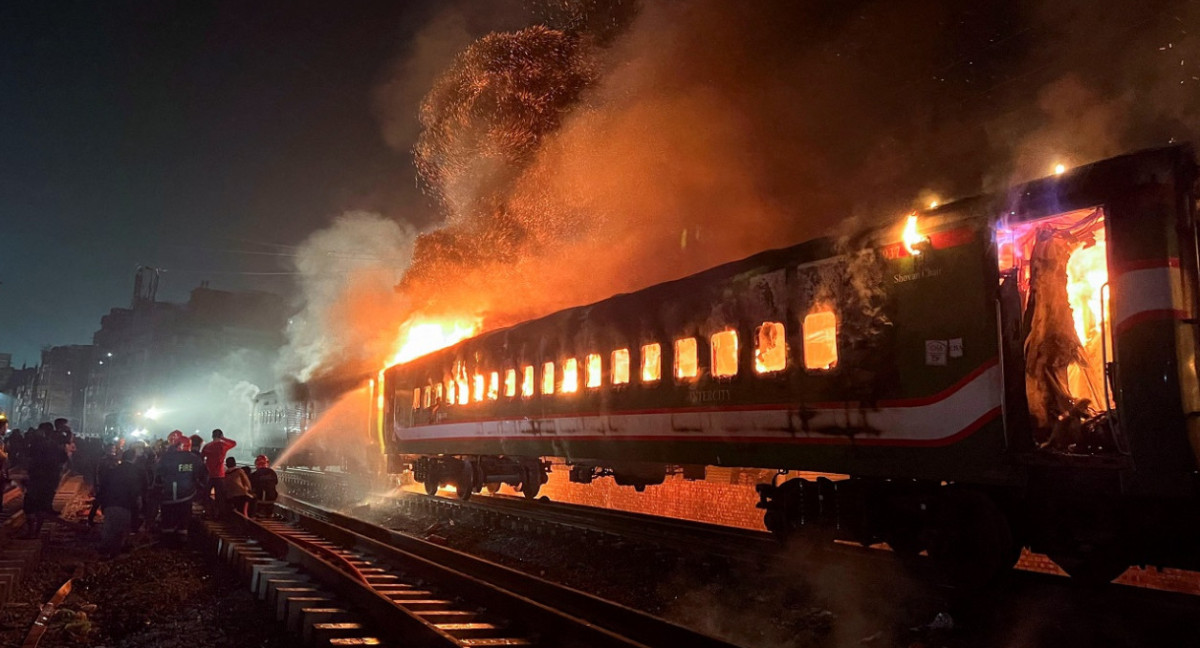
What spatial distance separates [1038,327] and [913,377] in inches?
42.9

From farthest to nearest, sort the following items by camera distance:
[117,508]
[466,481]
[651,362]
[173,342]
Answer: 1. [173,342]
2. [466,481]
3. [117,508]
4. [651,362]

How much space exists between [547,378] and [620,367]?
233 cm

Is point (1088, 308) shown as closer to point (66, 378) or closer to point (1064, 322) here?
point (1064, 322)

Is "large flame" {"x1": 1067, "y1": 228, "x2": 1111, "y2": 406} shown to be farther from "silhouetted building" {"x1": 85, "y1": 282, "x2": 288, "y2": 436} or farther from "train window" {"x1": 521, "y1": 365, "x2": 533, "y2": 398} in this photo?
"silhouetted building" {"x1": 85, "y1": 282, "x2": 288, "y2": 436}

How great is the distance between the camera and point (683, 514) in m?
16.2

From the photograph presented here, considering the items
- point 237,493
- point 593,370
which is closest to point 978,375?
point 593,370

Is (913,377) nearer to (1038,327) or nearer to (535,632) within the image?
(1038,327)

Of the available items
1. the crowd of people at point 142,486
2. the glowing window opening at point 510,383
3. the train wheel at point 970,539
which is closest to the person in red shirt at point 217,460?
the crowd of people at point 142,486

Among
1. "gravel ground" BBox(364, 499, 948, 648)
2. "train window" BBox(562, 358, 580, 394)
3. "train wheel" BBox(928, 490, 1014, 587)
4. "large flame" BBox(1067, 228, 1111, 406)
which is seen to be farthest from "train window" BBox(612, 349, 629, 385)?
"large flame" BBox(1067, 228, 1111, 406)

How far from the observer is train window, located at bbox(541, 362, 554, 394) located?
13.0 metres

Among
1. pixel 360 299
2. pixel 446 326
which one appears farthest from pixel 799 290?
pixel 360 299

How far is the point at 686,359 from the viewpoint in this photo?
9.78 m

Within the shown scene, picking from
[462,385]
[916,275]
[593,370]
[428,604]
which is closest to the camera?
[916,275]

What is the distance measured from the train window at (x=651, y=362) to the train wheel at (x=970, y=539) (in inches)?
163
